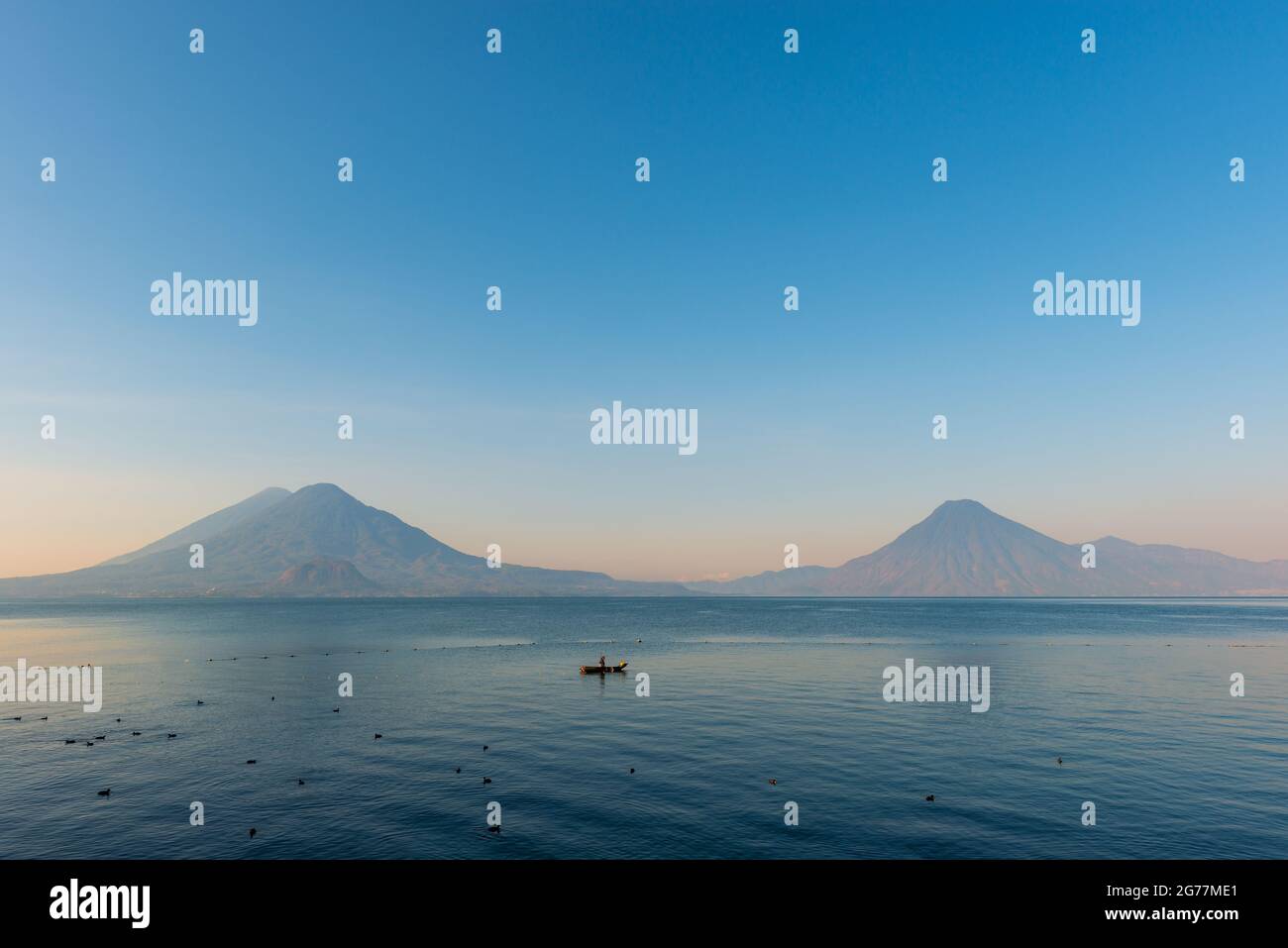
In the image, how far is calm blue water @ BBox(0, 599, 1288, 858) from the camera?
36.8 m

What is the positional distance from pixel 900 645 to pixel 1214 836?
119593 millimetres

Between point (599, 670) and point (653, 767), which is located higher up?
point (653, 767)

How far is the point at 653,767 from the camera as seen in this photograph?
50.4 m

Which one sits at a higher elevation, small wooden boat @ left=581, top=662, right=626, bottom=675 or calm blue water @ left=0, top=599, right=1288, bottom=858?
calm blue water @ left=0, top=599, right=1288, bottom=858

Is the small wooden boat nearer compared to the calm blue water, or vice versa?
the calm blue water

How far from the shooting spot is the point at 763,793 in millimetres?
44031

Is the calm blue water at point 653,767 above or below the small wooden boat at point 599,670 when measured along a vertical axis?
above

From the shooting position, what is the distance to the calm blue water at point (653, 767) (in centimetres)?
3681

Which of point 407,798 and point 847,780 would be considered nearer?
point 407,798

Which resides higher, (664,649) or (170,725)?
(170,725)

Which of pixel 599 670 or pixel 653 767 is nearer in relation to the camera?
pixel 653 767

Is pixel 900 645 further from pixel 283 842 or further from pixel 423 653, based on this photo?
pixel 283 842
